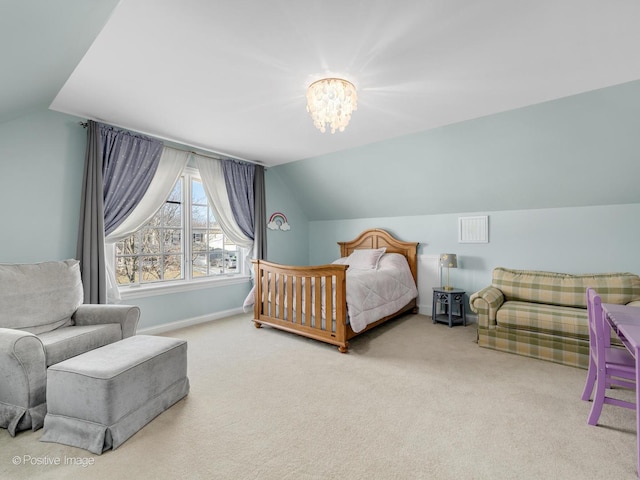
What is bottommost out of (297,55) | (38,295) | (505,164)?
(38,295)

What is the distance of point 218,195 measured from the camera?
4.23 metres

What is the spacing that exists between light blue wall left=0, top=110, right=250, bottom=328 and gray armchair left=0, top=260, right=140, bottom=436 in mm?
510

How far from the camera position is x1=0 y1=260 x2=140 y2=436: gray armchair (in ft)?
5.74

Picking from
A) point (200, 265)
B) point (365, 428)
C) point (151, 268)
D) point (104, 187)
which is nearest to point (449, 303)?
point (365, 428)

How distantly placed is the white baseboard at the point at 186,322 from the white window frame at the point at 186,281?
1.28ft

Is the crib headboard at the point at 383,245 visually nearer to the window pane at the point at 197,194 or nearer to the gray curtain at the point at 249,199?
the gray curtain at the point at 249,199

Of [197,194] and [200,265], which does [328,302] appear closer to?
[200,265]

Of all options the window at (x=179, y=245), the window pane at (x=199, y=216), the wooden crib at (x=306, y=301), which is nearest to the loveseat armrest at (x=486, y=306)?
the wooden crib at (x=306, y=301)

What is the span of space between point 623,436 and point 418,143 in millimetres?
3037

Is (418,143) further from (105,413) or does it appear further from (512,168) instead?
(105,413)

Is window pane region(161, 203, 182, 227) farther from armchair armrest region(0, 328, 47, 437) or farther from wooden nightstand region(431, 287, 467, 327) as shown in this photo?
wooden nightstand region(431, 287, 467, 327)

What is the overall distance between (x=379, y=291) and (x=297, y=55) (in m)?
2.58

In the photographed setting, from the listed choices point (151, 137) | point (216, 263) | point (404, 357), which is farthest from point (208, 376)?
point (151, 137)

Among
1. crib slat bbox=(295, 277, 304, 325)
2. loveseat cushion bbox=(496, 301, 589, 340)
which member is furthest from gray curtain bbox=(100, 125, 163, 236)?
loveseat cushion bbox=(496, 301, 589, 340)
